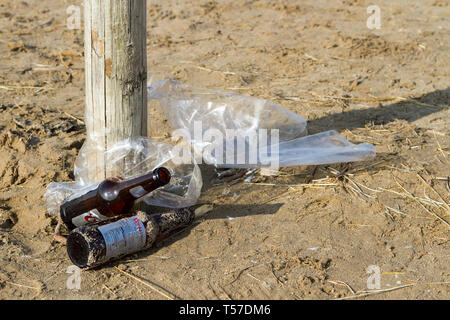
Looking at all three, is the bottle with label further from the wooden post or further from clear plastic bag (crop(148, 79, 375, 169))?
clear plastic bag (crop(148, 79, 375, 169))

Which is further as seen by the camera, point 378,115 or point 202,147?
point 378,115

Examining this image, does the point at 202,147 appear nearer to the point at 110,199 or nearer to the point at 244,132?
the point at 244,132

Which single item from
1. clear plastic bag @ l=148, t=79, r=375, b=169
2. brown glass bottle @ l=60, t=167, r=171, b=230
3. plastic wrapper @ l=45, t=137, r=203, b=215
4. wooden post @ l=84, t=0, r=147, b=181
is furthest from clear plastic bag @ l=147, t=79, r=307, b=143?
brown glass bottle @ l=60, t=167, r=171, b=230

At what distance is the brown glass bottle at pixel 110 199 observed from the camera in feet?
11.3

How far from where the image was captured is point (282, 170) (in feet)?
14.3

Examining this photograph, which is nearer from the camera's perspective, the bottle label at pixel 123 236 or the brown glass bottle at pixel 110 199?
the bottle label at pixel 123 236

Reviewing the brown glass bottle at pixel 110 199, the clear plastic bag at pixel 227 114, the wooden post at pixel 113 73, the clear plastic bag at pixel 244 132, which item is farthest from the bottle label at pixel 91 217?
the clear plastic bag at pixel 227 114

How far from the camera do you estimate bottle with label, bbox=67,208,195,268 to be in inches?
125

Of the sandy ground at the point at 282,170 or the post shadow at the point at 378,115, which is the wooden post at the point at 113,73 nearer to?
the sandy ground at the point at 282,170

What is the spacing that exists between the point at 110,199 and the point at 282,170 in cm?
141

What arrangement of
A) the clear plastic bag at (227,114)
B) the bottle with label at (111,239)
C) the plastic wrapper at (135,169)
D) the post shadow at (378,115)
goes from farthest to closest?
the post shadow at (378,115) → the clear plastic bag at (227,114) → the plastic wrapper at (135,169) → the bottle with label at (111,239)

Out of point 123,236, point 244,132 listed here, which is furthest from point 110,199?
point 244,132

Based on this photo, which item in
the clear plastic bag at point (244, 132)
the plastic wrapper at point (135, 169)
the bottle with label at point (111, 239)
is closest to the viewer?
the bottle with label at point (111, 239)
